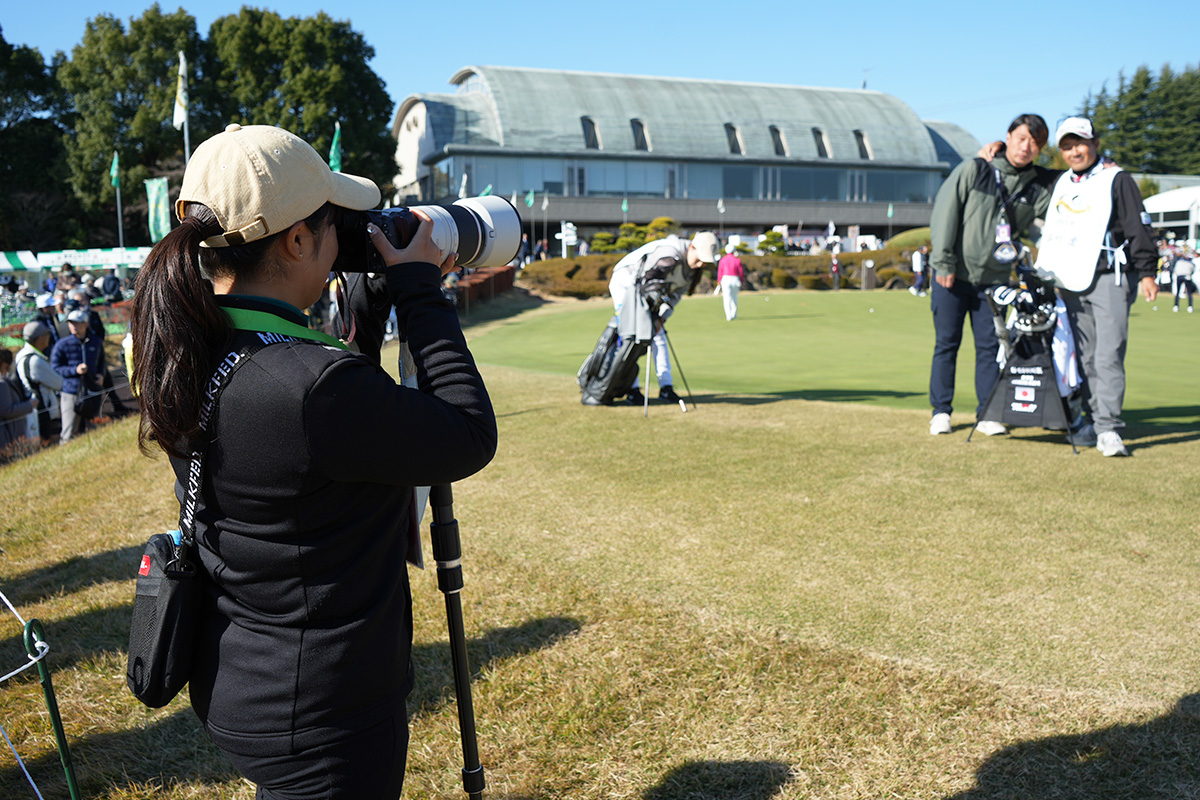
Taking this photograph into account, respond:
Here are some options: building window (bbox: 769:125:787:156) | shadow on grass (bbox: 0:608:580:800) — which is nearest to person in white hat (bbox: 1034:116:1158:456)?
shadow on grass (bbox: 0:608:580:800)

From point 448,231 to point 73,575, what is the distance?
423 centimetres

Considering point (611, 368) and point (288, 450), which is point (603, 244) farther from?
point (288, 450)

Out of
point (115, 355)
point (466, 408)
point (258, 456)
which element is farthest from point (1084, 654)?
point (115, 355)

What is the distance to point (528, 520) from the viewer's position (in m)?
5.50

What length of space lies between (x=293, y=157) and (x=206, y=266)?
0.27 metres

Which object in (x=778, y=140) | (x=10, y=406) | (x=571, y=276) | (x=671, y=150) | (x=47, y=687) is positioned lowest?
(x=10, y=406)

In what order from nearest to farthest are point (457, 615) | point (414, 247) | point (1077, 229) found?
point (414, 247) → point (457, 615) → point (1077, 229)

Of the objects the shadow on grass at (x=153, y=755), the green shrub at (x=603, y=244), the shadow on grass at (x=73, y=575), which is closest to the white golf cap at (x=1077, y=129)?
the shadow on grass at (x=153, y=755)

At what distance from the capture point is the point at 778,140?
66750mm

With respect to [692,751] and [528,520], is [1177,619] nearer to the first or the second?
[692,751]

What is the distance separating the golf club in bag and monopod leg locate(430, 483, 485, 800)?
19.4 feet

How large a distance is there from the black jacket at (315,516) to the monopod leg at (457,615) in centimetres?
35

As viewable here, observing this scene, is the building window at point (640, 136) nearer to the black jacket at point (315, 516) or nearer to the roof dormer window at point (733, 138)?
the roof dormer window at point (733, 138)

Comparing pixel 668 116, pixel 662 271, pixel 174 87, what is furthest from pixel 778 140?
pixel 662 271
